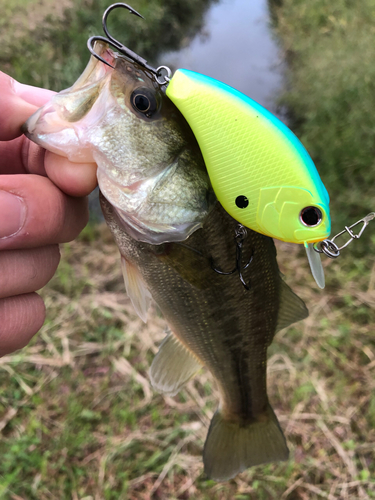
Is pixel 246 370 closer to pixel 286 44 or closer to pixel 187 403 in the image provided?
pixel 187 403

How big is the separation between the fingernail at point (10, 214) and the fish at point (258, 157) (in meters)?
0.54

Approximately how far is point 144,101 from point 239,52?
6.68m

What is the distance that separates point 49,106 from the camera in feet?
3.01

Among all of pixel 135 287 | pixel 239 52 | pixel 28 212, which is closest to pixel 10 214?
pixel 28 212

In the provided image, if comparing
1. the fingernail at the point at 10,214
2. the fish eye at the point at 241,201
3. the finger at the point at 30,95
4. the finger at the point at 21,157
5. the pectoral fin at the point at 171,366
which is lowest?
the pectoral fin at the point at 171,366

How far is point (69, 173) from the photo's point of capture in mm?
989

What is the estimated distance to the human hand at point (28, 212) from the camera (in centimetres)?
98

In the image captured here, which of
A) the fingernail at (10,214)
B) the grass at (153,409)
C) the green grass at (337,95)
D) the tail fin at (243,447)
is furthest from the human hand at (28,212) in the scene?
the green grass at (337,95)

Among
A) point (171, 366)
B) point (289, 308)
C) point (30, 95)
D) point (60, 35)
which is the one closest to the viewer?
point (30, 95)

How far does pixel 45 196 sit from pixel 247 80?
19.5 feet

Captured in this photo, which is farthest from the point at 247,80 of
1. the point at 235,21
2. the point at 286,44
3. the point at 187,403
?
the point at 187,403

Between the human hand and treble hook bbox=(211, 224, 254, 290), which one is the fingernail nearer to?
the human hand

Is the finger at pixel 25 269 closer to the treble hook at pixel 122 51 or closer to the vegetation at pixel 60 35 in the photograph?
the treble hook at pixel 122 51

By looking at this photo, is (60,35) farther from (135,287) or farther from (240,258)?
(240,258)
